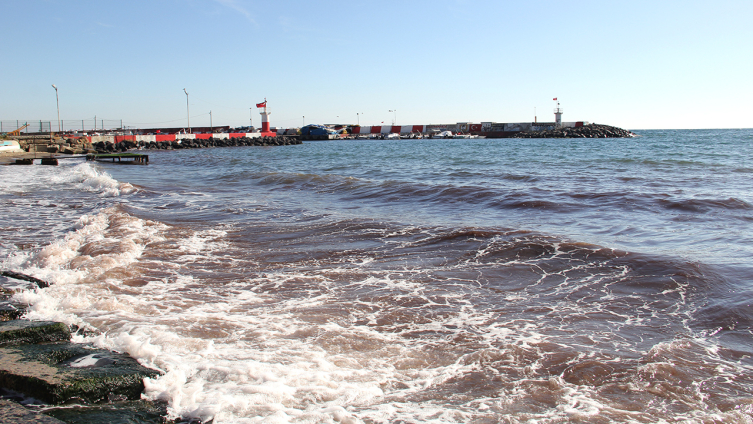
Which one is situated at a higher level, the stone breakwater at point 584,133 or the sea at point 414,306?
the stone breakwater at point 584,133

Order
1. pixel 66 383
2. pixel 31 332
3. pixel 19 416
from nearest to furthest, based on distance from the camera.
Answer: pixel 19 416 → pixel 66 383 → pixel 31 332

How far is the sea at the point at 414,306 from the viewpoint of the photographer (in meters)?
2.70

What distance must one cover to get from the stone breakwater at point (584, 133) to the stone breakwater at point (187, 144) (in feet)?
136

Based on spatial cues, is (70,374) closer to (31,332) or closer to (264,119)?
(31,332)

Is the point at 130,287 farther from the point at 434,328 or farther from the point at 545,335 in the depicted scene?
the point at 545,335

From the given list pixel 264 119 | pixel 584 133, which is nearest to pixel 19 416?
pixel 264 119

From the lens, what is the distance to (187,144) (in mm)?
46000

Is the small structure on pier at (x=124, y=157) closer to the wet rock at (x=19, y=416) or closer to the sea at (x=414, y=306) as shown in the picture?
the sea at (x=414, y=306)

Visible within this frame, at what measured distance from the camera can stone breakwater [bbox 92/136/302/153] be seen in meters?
36.8

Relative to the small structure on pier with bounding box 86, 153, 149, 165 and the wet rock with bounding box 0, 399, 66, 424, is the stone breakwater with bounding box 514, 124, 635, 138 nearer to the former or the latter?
the small structure on pier with bounding box 86, 153, 149, 165

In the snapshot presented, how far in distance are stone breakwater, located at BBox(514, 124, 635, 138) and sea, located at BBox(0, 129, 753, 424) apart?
71.2 m

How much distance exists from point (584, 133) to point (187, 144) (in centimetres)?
5946

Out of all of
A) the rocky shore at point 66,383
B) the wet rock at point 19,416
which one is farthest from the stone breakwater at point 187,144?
the wet rock at point 19,416

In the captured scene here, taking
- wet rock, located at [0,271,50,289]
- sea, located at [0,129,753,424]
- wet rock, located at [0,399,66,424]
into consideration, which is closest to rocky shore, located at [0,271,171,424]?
wet rock, located at [0,399,66,424]
